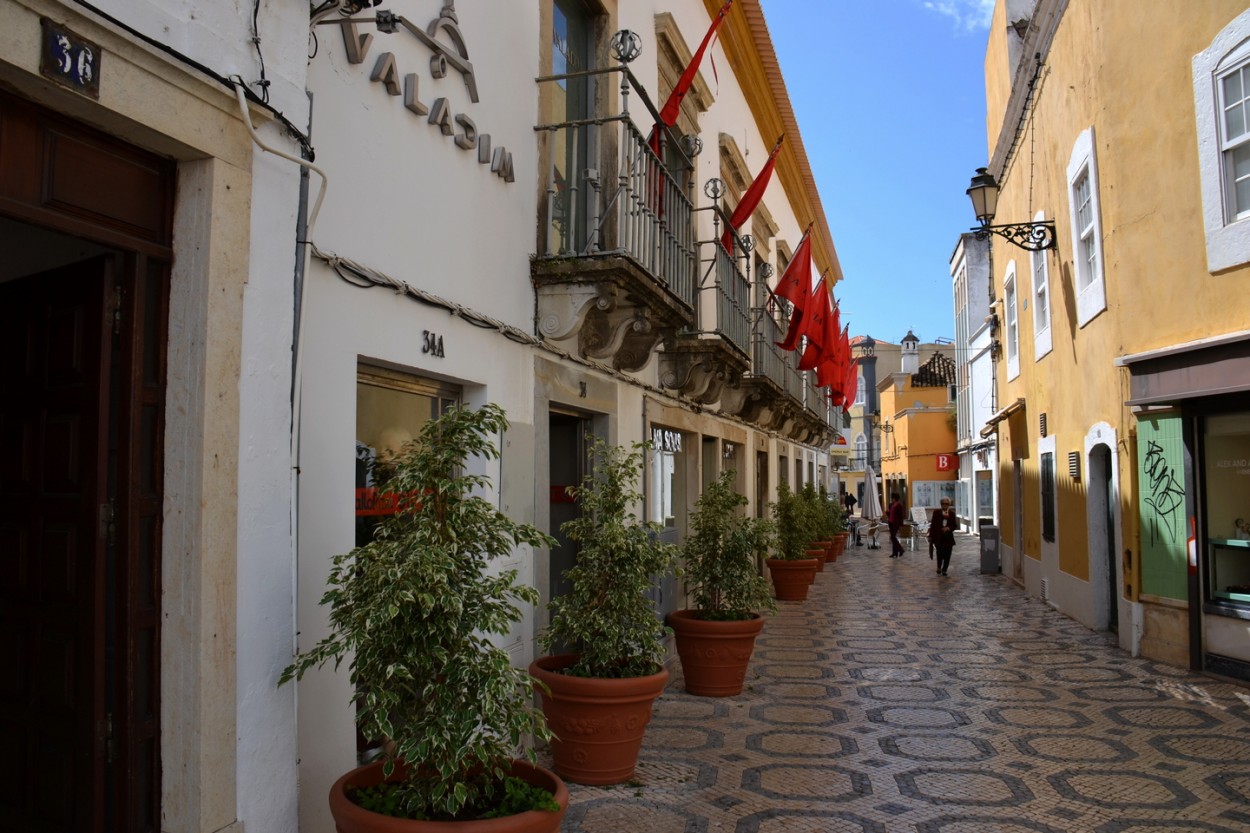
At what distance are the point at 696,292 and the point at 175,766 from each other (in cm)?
678

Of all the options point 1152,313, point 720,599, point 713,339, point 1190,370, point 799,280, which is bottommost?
point 720,599

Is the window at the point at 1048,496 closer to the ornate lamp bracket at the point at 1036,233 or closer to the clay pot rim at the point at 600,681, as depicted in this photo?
the ornate lamp bracket at the point at 1036,233

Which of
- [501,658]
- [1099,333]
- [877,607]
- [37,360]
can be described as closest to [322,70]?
[37,360]

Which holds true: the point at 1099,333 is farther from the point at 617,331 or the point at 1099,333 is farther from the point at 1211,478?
the point at 617,331

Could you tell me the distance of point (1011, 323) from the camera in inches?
638

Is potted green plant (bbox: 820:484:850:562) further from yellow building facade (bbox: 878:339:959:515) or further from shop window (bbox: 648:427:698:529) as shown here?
yellow building facade (bbox: 878:339:959:515)

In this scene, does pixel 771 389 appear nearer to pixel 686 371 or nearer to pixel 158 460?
pixel 686 371

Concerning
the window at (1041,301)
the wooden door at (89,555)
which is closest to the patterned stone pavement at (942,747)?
the wooden door at (89,555)

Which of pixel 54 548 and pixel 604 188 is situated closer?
pixel 54 548

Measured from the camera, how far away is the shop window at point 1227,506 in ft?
25.7

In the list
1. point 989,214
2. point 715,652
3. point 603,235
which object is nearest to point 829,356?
point 989,214

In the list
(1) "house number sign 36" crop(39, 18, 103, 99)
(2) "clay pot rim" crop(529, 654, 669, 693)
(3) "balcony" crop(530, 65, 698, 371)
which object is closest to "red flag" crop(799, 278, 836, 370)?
(3) "balcony" crop(530, 65, 698, 371)

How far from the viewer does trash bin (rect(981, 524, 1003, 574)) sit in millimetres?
17578

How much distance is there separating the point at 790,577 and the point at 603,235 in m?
8.31
